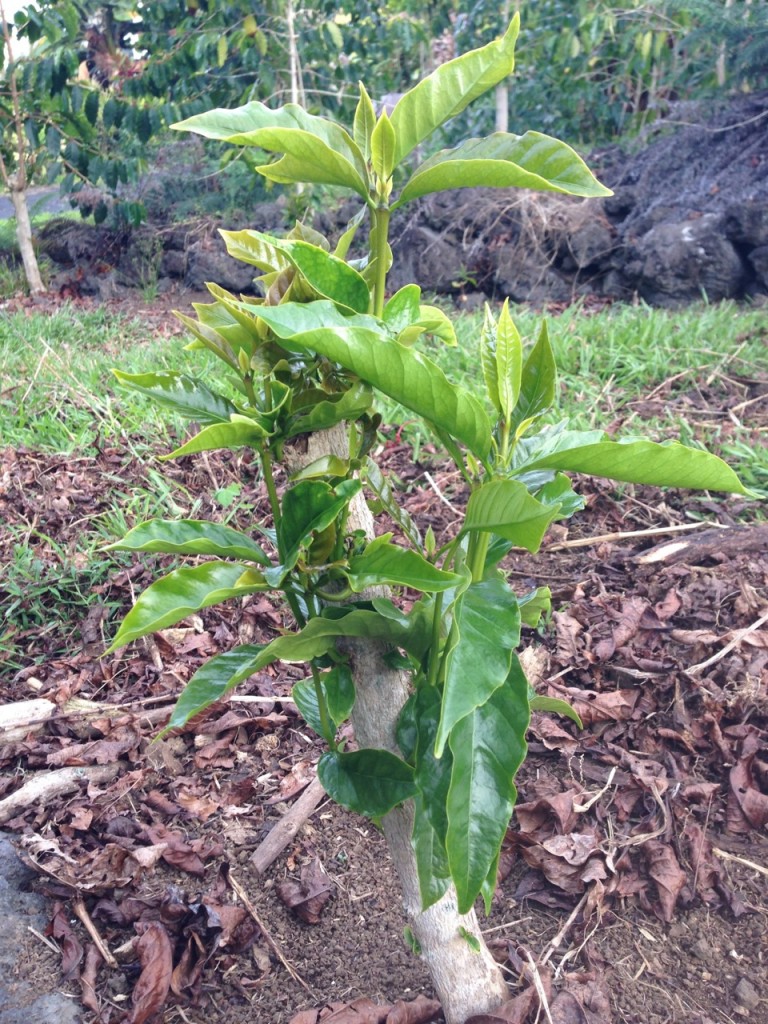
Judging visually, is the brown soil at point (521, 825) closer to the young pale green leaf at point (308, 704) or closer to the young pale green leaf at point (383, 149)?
the young pale green leaf at point (308, 704)

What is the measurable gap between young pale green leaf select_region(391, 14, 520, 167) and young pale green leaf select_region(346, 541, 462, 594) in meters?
0.43

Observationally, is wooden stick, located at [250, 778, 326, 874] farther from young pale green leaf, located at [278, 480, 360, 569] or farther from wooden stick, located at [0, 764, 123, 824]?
young pale green leaf, located at [278, 480, 360, 569]

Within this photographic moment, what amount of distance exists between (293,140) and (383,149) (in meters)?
0.10

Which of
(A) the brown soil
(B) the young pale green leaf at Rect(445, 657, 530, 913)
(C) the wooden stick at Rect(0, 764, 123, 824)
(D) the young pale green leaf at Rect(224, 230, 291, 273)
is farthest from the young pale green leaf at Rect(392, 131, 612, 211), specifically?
(C) the wooden stick at Rect(0, 764, 123, 824)

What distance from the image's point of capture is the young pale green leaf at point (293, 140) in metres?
0.87

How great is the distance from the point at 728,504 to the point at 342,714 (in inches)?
81.4

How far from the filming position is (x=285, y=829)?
1.70 meters

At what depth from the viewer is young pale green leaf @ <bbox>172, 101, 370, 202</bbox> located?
87 centimetres

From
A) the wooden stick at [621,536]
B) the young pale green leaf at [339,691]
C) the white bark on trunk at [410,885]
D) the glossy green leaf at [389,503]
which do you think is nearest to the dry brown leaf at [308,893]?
the white bark on trunk at [410,885]

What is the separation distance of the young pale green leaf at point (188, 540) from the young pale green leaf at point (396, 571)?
0.39 feet

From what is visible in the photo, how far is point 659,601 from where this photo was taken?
2.23 metres

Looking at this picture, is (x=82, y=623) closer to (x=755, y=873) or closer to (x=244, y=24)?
(x=755, y=873)

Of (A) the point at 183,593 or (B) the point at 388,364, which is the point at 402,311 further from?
(A) the point at 183,593

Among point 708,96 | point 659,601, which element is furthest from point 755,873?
point 708,96
